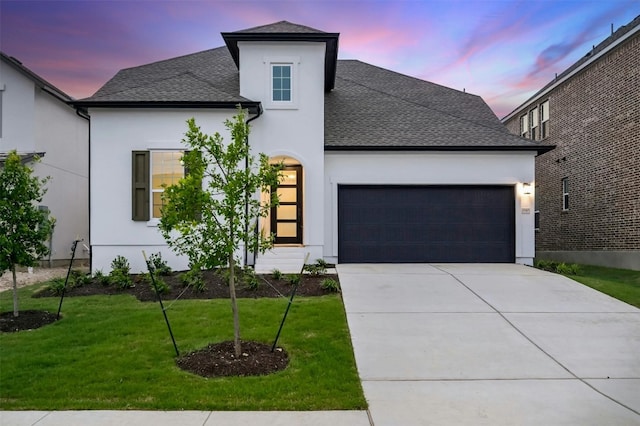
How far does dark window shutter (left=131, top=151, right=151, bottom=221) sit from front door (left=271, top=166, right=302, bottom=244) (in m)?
3.72

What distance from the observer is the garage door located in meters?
13.6

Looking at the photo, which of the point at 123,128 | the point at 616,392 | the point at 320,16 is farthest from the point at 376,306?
the point at 320,16

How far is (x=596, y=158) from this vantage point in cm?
1666

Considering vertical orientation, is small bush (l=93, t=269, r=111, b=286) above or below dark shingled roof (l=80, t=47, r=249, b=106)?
below

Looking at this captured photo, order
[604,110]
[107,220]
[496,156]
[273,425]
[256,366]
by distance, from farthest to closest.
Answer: [604,110] → [496,156] → [107,220] → [256,366] → [273,425]

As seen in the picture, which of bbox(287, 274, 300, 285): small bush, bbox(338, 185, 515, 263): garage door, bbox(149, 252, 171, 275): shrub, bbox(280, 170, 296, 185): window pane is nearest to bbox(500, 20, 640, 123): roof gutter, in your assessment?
bbox(338, 185, 515, 263): garage door

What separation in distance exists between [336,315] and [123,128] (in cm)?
779

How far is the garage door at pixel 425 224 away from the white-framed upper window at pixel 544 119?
868 centimetres

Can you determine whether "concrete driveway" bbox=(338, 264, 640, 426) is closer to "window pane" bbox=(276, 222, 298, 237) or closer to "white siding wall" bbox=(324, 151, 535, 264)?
"white siding wall" bbox=(324, 151, 535, 264)

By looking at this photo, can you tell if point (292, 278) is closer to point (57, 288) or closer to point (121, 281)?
point (121, 281)

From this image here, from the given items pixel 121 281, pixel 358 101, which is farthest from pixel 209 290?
pixel 358 101

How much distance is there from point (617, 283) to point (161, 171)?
37.8 feet

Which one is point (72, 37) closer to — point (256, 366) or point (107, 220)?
point (107, 220)

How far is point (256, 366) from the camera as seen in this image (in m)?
5.85
